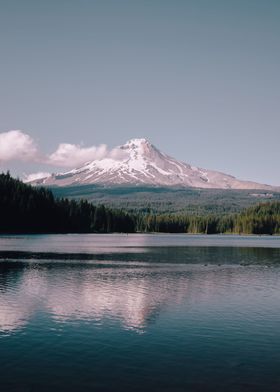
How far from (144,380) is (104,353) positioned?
18.1 feet

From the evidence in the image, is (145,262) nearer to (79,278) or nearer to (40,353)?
(79,278)

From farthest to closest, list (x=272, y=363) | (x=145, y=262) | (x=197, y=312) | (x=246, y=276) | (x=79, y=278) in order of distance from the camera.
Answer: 1. (x=145, y=262)
2. (x=246, y=276)
3. (x=79, y=278)
4. (x=197, y=312)
5. (x=272, y=363)

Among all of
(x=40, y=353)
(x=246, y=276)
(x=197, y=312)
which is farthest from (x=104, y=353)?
(x=246, y=276)

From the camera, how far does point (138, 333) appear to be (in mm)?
35625

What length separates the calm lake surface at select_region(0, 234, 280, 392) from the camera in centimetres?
2584

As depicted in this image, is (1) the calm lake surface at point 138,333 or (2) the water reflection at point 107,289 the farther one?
(2) the water reflection at point 107,289

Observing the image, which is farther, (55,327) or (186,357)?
(55,327)

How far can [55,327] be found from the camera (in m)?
36.9

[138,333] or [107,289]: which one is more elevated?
[107,289]

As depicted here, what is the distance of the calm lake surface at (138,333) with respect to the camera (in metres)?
25.8

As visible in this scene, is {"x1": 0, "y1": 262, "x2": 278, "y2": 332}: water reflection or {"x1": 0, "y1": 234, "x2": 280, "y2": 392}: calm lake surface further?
{"x1": 0, "y1": 262, "x2": 278, "y2": 332}: water reflection

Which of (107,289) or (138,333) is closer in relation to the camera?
(138,333)

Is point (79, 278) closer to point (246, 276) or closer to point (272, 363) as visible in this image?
point (246, 276)

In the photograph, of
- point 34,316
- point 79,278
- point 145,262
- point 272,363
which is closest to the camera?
point 272,363
